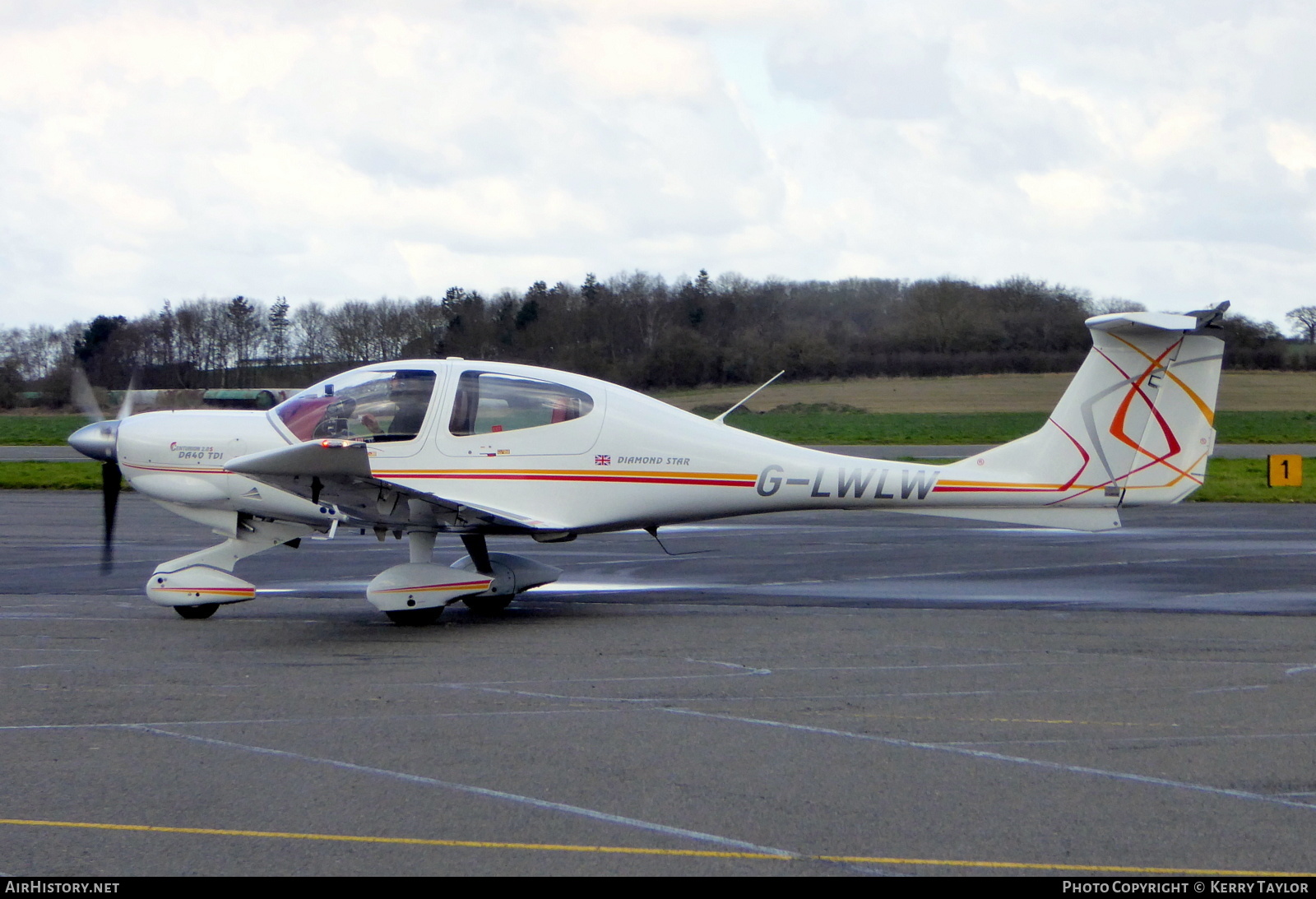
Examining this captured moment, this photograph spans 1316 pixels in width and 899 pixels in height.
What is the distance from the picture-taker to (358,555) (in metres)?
13.9

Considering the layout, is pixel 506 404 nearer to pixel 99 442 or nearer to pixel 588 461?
pixel 588 461

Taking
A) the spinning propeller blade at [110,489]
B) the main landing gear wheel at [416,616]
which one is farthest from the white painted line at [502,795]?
the spinning propeller blade at [110,489]

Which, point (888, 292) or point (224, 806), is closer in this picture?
point (224, 806)

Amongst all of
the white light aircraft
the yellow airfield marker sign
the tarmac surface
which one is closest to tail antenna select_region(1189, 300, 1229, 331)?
the white light aircraft

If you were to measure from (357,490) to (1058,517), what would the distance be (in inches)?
235

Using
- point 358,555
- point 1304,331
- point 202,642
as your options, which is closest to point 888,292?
point 1304,331

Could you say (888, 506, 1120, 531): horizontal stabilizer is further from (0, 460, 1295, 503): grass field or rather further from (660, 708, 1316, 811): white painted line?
(0, 460, 1295, 503): grass field

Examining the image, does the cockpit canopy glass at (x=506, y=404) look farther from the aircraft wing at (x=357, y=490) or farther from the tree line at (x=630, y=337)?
the tree line at (x=630, y=337)

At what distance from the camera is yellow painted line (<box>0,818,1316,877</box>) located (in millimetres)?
4105

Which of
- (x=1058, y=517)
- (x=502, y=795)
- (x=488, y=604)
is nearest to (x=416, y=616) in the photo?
(x=488, y=604)

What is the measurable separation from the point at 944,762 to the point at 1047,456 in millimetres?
5059

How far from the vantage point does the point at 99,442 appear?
10234 mm

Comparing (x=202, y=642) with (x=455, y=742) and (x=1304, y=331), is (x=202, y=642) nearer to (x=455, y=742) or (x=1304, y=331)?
(x=455, y=742)

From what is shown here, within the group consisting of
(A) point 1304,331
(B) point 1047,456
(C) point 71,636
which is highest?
(A) point 1304,331
